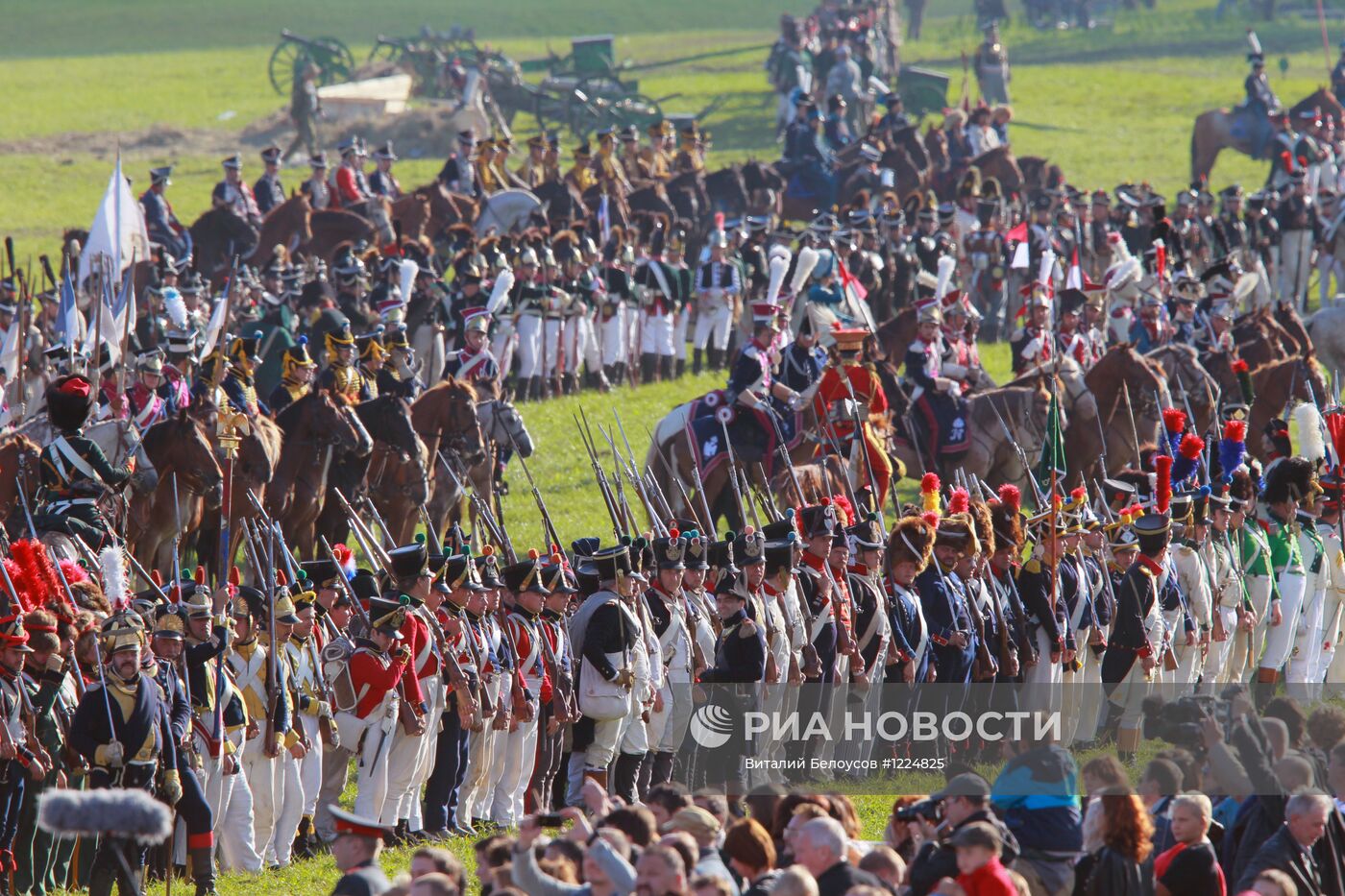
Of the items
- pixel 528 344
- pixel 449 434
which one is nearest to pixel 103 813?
pixel 449 434

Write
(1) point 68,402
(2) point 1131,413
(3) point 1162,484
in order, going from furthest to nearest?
1. (2) point 1131,413
2. (3) point 1162,484
3. (1) point 68,402

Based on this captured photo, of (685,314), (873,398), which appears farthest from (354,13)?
(873,398)

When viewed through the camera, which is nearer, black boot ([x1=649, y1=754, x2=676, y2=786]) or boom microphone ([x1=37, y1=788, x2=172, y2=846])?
boom microphone ([x1=37, y1=788, x2=172, y2=846])

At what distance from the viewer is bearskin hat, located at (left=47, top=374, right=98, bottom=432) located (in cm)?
1337

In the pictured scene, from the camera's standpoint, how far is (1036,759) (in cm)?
858

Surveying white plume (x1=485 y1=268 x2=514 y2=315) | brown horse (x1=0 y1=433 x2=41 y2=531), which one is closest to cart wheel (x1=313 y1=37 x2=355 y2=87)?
white plume (x1=485 y1=268 x2=514 y2=315)

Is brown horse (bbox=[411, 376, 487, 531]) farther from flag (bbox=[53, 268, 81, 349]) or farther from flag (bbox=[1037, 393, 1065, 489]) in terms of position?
flag (bbox=[1037, 393, 1065, 489])

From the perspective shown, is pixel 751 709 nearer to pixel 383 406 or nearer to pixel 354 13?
pixel 383 406

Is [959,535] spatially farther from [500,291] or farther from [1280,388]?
[500,291]

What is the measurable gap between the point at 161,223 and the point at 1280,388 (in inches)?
532

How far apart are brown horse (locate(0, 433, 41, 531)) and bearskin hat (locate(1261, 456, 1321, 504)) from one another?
8119 mm

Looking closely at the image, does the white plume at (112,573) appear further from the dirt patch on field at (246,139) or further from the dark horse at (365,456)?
the dirt patch on field at (246,139)

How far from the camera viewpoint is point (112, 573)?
498 inches

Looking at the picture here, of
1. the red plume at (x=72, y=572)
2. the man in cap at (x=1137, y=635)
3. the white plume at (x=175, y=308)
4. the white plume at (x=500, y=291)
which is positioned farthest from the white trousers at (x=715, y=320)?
the red plume at (x=72, y=572)
